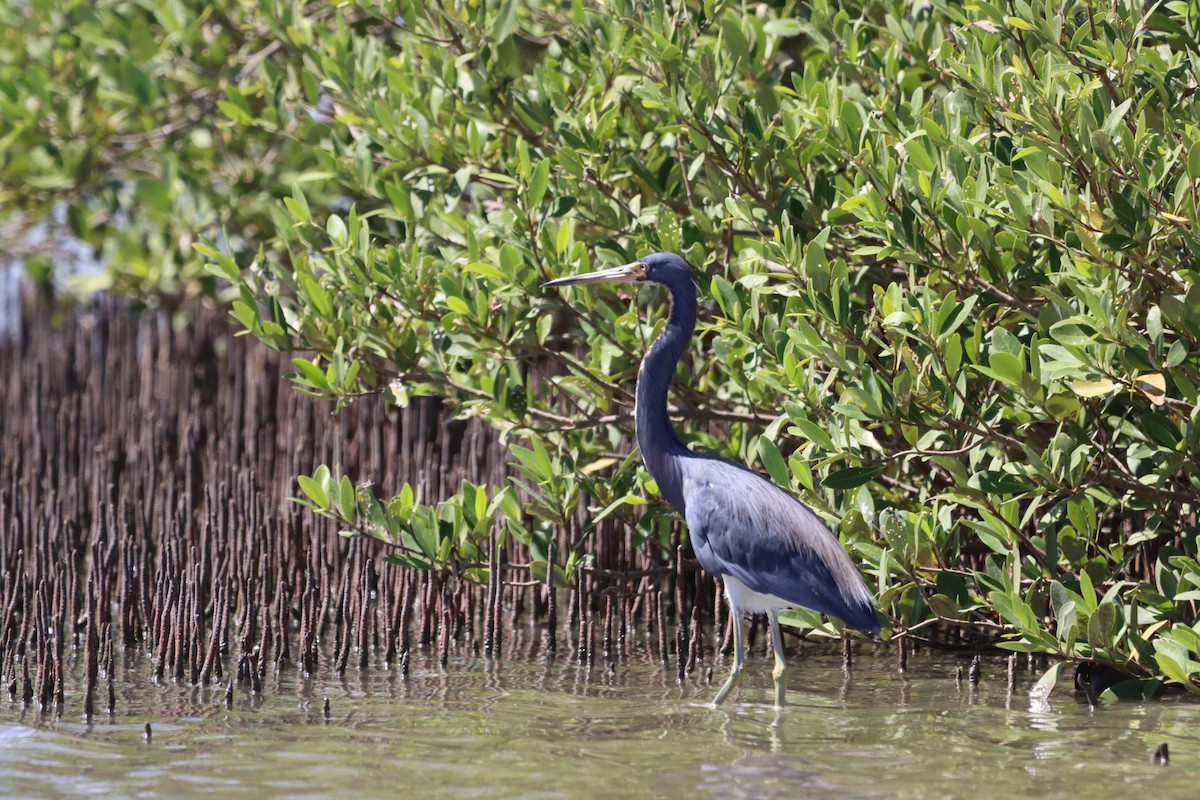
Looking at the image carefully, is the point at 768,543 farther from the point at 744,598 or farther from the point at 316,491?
the point at 316,491

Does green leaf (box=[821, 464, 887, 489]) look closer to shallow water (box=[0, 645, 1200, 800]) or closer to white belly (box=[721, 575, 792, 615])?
white belly (box=[721, 575, 792, 615])

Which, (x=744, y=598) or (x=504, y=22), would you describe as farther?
(x=504, y=22)

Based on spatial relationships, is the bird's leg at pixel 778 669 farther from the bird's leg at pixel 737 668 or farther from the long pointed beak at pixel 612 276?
the long pointed beak at pixel 612 276

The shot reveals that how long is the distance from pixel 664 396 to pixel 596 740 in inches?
49.0

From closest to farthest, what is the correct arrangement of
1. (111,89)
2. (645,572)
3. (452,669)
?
(452,669) → (645,572) → (111,89)

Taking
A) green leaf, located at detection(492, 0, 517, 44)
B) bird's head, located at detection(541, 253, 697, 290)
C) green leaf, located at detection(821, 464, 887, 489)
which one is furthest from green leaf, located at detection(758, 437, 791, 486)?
green leaf, located at detection(492, 0, 517, 44)

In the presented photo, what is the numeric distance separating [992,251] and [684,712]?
68.7 inches

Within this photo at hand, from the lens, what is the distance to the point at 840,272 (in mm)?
4406

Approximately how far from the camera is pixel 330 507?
5.37 meters

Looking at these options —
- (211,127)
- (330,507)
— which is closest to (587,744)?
Answer: (330,507)

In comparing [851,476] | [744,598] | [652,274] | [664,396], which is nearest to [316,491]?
[664,396]

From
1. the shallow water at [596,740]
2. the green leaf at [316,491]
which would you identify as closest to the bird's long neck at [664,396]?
the shallow water at [596,740]

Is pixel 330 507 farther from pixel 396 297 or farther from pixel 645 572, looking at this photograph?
pixel 645 572

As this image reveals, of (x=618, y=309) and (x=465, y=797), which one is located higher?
(x=618, y=309)
